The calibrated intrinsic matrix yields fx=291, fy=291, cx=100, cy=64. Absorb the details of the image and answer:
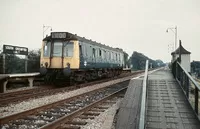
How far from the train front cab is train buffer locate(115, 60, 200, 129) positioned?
7265mm

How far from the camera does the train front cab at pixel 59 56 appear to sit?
57.0 ft

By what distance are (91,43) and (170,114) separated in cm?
1373

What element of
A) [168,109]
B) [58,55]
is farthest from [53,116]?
[58,55]

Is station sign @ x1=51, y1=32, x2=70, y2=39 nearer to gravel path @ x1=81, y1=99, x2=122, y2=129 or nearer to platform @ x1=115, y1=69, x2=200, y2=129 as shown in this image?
platform @ x1=115, y1=69, x2=200, y2=129

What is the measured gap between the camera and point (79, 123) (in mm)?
7301

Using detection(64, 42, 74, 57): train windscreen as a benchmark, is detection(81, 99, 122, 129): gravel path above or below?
below

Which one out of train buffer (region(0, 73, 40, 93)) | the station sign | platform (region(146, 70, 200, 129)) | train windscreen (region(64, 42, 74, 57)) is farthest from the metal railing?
the station sign

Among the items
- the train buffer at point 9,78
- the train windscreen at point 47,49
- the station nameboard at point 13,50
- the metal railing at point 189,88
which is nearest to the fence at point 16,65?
the station nameboard at point 13,50

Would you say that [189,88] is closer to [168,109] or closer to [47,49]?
[168,109]

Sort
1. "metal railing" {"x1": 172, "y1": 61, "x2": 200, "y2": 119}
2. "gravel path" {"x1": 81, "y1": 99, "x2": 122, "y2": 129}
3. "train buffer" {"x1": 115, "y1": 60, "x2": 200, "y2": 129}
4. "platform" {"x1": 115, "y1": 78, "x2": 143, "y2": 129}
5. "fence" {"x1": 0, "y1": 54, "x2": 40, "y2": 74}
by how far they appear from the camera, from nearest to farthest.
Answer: "train buffer" {"x1": 115, "y1": 60, "x2": 200, "y2": 129} < "platform" {"x1": 115, "y1": 78, "x2": 143, "y2": 129} < "gravel path" {"x1": 81, "y1": 99, "x2": 122, "y2": 129} < "metal railing" {"x1": 172, "y1": 61, "x2": 200, "y2": 119} < "fence" {"x1": 0, "y1": 54, "x2": 40, "y2": 74}

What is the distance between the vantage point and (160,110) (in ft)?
25.3

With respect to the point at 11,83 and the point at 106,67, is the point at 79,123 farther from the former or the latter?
the point at 106,67

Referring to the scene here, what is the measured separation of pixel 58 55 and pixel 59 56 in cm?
10

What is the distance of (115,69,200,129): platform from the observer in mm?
6676
